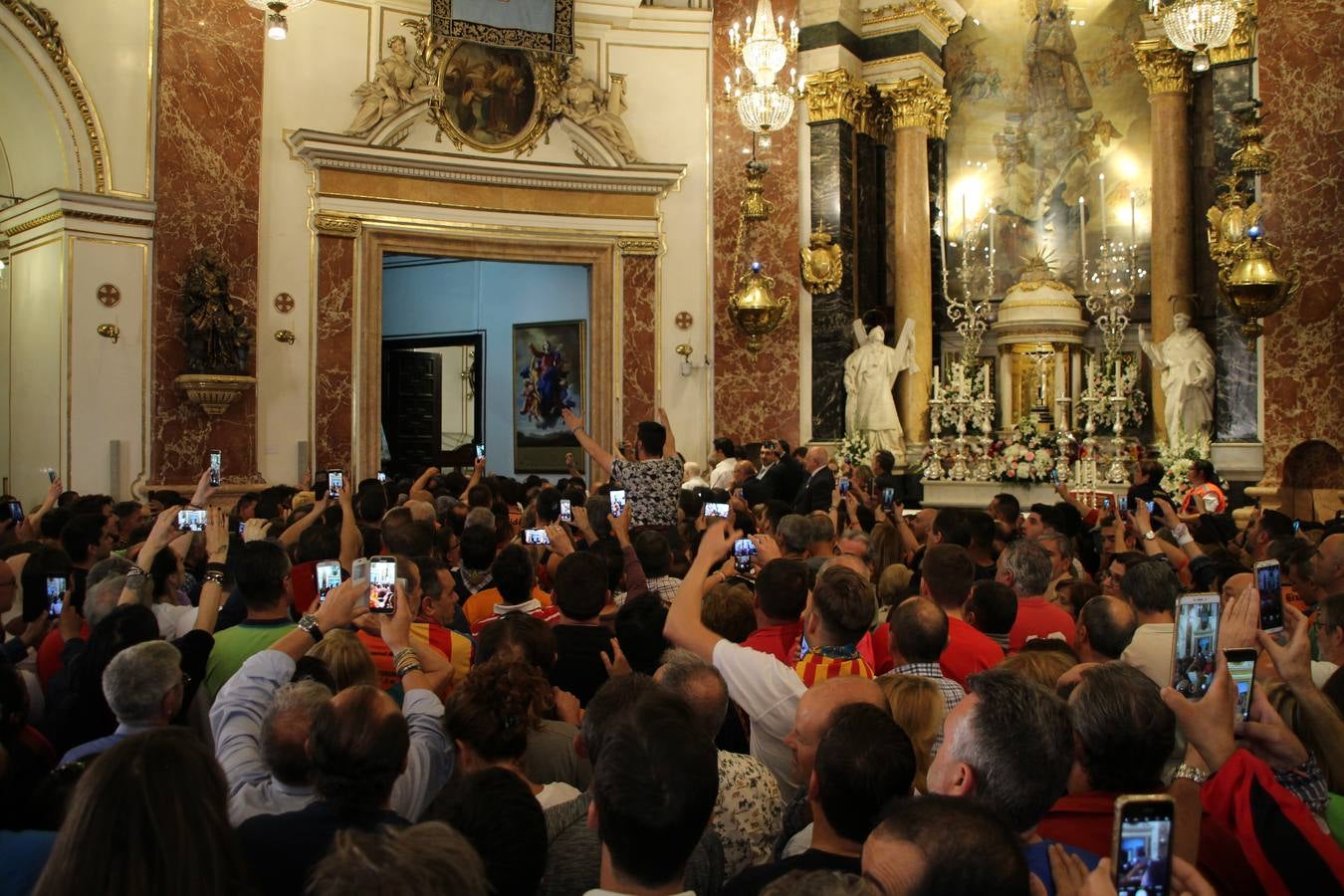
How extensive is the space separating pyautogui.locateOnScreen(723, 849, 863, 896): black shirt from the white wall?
56.9ft

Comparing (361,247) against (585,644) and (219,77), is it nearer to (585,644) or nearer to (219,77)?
(219,77)

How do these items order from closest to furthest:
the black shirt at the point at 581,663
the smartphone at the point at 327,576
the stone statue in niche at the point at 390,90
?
the smartphone at the point at 327,576 → the black shirt at the point at 581,663 → the stone statue in niche at the point at 390,90

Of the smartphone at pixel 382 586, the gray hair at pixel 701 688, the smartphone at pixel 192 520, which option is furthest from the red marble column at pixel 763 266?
the gray hair at pixel 701 688

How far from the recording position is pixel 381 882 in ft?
5.76

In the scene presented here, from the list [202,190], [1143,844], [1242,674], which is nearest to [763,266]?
[202,190]

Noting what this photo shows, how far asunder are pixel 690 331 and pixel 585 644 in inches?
512

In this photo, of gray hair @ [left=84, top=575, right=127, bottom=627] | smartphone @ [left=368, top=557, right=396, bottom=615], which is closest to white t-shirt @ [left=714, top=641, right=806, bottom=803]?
smartphone @ [left=368, top=557, right=396, bottom=615]

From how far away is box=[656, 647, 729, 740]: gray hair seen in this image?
3.58m

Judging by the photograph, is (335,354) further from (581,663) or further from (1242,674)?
(1242,674)

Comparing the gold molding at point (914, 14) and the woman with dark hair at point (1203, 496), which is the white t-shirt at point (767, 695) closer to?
the woman with dark hair at point (1203, 496)

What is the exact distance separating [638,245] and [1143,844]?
52.5ft

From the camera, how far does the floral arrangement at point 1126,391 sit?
16.4m

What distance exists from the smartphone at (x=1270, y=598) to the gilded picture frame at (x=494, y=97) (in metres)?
14.1

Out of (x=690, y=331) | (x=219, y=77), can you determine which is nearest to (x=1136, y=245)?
(x=690, y=331)
